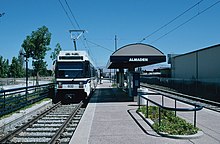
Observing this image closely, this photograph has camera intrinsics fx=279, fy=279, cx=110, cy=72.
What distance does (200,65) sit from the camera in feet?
114

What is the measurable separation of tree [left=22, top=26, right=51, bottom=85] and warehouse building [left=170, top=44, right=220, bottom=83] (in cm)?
1712

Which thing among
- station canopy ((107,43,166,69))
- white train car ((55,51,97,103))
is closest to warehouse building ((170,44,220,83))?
station canopy ((107,43,166,69))

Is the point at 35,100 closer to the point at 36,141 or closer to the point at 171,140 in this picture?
the point at 36,141

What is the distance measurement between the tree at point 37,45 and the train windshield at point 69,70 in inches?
507

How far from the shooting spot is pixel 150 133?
827 cm

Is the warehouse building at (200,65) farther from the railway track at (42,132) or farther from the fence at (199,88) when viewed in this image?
the railway track at (42,132)

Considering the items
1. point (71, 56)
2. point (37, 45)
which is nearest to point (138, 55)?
point (71, 56)

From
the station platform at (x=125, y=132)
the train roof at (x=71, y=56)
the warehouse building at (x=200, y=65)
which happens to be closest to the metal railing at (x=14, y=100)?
the train roof at (x=71, y=56)

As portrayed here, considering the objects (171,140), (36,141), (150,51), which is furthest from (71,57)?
(171,140)

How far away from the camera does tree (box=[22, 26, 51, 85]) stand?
3114cm

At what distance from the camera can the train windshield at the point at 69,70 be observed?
19.1 m

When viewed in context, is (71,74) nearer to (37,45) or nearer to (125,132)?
(125,132)

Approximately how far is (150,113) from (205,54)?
2384cm

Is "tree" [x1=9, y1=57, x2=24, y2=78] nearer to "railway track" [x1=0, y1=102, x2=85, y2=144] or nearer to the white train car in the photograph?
the white train car
